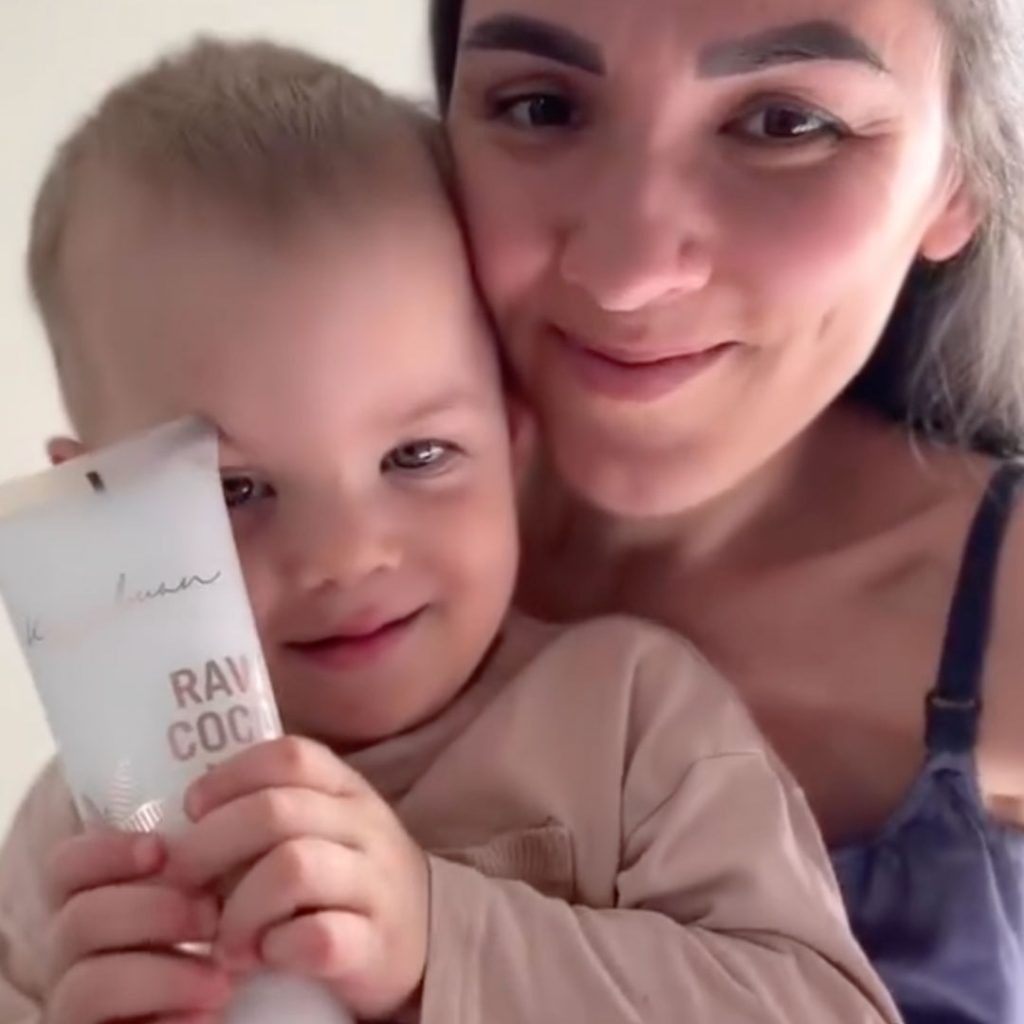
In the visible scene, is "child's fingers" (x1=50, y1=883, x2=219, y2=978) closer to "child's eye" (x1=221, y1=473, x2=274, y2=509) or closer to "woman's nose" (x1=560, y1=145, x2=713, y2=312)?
"child's eye" (x1=221, y1=473, x2=274, y2=509)

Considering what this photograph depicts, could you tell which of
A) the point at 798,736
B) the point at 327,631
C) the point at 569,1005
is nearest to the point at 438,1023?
the point at 569,1005

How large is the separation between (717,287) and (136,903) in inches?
13.6

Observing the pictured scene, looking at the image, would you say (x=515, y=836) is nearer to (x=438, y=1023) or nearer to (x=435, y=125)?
(x=438, y=1023)

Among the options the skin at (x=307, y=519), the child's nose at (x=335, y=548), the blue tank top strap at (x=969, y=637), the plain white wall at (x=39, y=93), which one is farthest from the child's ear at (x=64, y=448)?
the plain white wall at (x=39, y=93)

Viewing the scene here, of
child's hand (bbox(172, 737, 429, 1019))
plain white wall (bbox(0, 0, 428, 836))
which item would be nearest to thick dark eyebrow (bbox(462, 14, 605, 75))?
child's hand (bbox(172, 737, 429, 1019))

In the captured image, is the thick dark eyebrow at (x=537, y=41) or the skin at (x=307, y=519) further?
the thick dark eyebrow at (x=537, y=41)

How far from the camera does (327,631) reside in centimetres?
69

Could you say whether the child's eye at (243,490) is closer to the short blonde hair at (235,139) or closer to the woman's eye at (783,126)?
the short blonde hair at (235,139)

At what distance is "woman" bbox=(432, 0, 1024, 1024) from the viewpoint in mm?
721

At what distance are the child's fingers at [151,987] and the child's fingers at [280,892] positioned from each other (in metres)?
0.01

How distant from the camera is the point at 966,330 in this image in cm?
93

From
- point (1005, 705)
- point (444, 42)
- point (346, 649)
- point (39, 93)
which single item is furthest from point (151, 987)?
point (39, 93)

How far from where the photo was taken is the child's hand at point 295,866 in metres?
0.55

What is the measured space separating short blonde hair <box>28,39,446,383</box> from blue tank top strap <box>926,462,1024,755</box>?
0.31 metres
